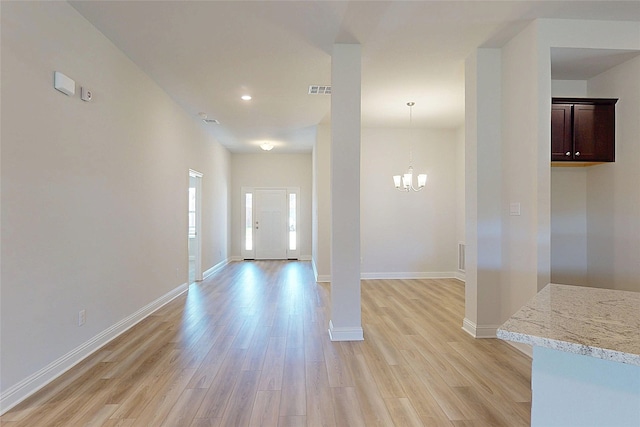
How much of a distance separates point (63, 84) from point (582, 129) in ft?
14.3

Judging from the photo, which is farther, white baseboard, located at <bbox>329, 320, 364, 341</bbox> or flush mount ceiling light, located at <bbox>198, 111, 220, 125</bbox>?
flush mount ceiling light, located at <bbox>198, 111, 220, 125</bbox>

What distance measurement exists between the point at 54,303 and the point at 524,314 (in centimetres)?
297

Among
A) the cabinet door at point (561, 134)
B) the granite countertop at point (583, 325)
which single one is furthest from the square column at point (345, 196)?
the granite countertop at point (583, 325)

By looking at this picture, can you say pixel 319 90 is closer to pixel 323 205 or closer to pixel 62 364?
pixel 323 205

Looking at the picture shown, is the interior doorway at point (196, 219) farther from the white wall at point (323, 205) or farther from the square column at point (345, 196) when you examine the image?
the square column at point (345, 196)

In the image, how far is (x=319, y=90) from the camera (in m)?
4.32

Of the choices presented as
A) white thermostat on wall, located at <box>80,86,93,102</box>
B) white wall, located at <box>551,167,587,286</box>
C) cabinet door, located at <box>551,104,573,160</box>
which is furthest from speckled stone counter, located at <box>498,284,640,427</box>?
white thermostat on wall, located at <box>80,86,93,102</box>

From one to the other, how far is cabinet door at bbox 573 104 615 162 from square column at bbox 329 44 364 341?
200cm

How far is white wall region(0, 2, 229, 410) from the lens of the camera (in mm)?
2102

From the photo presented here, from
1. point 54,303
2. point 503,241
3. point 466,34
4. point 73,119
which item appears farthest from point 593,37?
point 54,303

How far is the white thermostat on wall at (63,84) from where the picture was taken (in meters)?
2.44

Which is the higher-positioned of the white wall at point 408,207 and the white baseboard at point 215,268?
the white wall at point 408,207

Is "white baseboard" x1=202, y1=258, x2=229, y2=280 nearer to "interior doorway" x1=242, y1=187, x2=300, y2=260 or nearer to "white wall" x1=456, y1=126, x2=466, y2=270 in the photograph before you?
"interior doorway" x1=242, y1=187, x2=300, y2=260

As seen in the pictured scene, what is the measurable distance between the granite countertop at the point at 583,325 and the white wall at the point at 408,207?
488cm
